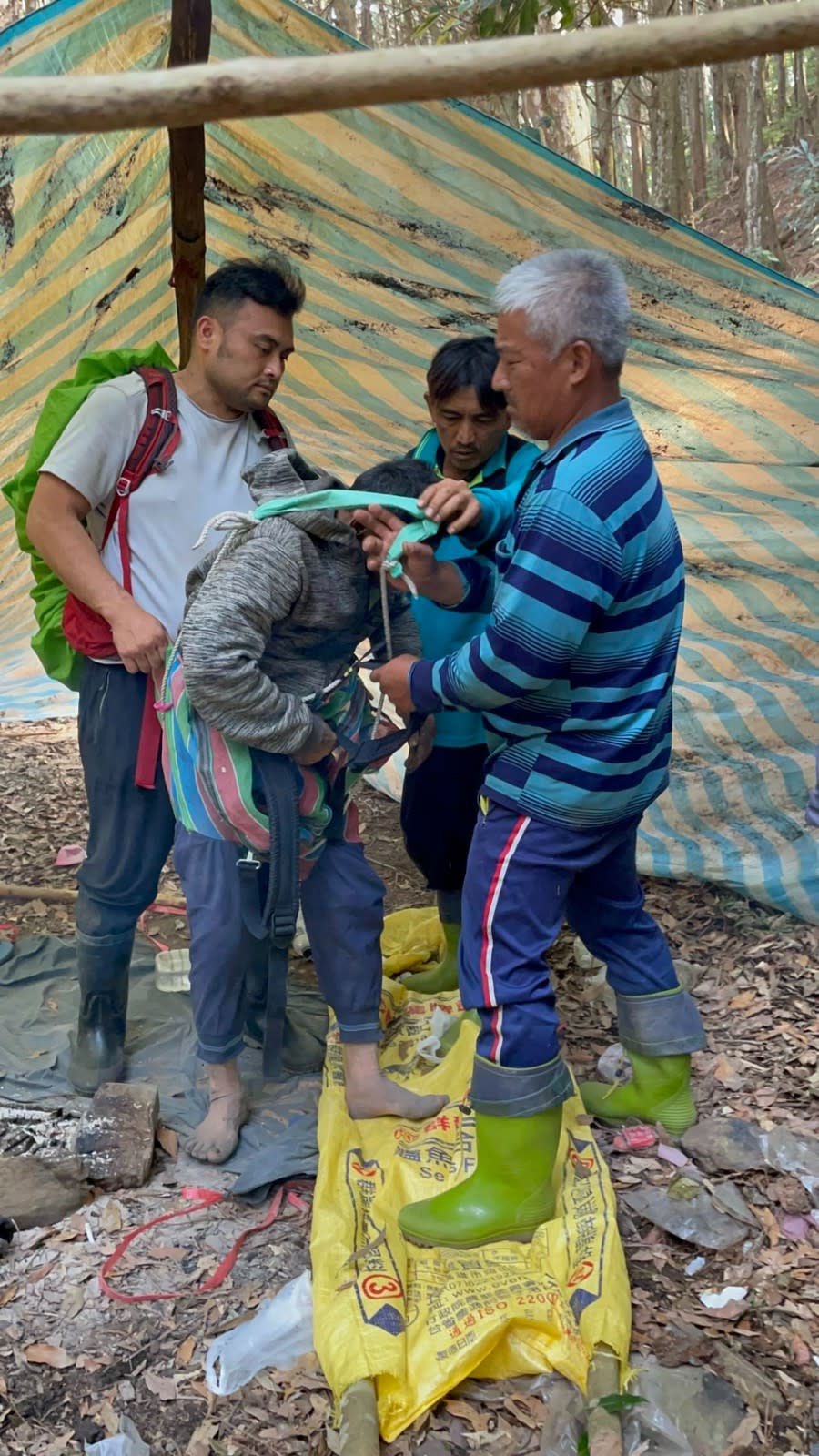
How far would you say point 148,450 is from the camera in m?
2.55

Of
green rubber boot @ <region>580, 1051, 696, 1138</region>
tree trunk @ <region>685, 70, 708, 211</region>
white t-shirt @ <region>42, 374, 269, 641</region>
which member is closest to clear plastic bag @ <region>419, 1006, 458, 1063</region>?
green rubber boot @ <region>580, 1051, 696, 1138</region>

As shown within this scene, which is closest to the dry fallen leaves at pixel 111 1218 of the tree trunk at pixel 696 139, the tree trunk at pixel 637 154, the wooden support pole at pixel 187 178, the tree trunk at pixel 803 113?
the wooden support pole at pixel 187 178

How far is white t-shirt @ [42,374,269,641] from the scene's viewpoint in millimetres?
2512

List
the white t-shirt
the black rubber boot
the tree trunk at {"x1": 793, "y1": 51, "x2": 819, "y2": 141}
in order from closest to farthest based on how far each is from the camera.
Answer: the white t-shirt < the black rubber boot < the tree trunk at {"x1": 793, "y1": 51, "x2": 819, "y2": 141}

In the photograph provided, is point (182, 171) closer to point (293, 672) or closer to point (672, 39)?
point (293, 672)

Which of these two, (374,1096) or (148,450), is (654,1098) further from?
(148,450)

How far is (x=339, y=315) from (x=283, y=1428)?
11.8ft

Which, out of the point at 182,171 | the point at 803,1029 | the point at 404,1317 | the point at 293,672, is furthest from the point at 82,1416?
the point at 182,171

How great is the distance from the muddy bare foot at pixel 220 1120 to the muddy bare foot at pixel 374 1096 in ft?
0.91

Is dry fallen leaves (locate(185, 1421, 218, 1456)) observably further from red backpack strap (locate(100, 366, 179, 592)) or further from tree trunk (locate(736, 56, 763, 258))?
tree trunk (locate(736, 56, 763, 258))

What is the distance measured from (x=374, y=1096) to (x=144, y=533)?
1441 mm

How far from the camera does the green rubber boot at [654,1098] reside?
2.74 m

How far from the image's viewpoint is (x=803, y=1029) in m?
3.19

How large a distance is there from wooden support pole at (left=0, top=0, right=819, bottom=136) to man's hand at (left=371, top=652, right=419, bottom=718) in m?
1.65
